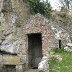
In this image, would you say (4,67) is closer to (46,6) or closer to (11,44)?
(11,44)

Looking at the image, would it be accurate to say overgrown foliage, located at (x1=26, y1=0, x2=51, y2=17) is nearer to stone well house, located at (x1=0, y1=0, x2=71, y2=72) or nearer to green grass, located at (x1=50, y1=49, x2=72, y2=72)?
stone well house, located at (x1=0, y1=0, x2=71, y2=72)

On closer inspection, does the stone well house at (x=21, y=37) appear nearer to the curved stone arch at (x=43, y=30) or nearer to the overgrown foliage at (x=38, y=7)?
the curved stone arch at (x=43, y=30)

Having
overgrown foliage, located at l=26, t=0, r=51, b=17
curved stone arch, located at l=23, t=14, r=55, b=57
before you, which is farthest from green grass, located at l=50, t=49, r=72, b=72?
overgrown foliage, located at l=26, t=0, r=51, b=17

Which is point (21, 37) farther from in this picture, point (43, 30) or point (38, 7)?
point (38, 7)

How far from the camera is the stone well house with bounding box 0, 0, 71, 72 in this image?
18219mm

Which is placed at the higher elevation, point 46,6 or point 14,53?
point 46,6

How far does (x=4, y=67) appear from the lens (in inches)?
765

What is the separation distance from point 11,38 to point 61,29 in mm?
3813

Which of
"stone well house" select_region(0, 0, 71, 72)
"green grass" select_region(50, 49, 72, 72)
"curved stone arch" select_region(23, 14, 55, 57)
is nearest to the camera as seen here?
"green grass" select_region(50, 49, 72, 72)

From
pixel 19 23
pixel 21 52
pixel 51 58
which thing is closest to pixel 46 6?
pixel 19 23

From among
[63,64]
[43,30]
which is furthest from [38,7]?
[63,64]

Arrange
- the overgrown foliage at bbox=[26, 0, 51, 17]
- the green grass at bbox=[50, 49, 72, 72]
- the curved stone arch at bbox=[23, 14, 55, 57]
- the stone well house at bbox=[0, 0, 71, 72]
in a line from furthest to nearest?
the overgrown foliage at bbox=[26, 0, 51, 17]
the stone well house at bbox=[0, 0, 71, 72]
the curved stone arch at bbox=[23, 14, 55, 57]
the green grass at bbox=[50, 49, 72, 72]

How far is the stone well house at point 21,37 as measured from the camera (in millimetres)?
18219

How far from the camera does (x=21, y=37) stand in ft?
63.1
